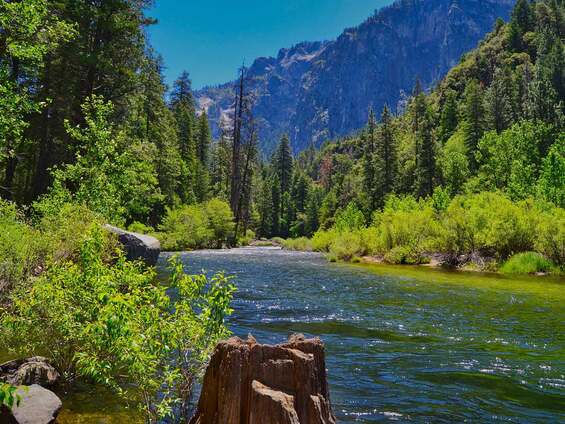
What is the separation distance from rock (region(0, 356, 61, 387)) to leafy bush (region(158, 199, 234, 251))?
3180 centimetres

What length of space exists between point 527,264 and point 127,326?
948 inches

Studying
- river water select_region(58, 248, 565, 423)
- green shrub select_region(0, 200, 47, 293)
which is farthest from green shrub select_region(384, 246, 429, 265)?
green shrub select_region(0, 200, 47, 293)

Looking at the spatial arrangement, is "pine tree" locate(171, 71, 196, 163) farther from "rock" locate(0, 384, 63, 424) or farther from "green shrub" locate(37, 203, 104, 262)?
"rock" locate(0, 384, 63, 424)

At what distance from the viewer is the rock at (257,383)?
364cm

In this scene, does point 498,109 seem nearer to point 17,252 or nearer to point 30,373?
point 17,252

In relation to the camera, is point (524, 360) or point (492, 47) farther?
point (492, 47)

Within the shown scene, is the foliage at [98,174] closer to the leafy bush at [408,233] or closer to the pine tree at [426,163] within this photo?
the leafy bush at [408,233]

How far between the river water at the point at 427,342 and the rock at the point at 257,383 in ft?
6.85

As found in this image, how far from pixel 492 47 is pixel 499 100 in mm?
30113

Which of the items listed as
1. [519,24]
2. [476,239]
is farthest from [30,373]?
[519,24]

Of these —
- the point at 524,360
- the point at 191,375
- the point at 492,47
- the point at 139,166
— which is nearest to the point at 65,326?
the point at 191,375

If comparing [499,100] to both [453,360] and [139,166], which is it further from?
[453,360]

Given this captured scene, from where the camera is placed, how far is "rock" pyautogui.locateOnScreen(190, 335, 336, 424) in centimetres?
364

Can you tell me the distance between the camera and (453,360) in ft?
26.1
